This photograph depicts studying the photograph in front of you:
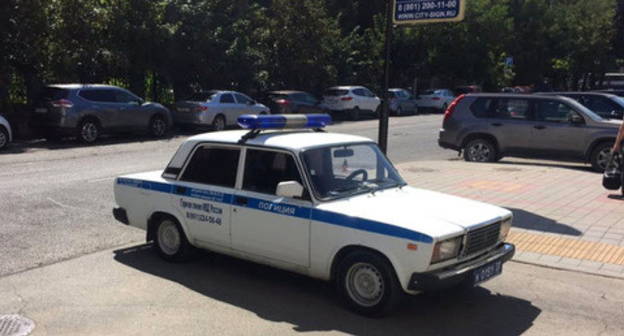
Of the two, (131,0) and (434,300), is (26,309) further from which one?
(131,0)

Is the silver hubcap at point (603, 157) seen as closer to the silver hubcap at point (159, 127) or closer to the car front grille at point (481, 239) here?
the car front grille at point (481, 239)

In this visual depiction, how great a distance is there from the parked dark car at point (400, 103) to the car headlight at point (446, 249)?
3104cm

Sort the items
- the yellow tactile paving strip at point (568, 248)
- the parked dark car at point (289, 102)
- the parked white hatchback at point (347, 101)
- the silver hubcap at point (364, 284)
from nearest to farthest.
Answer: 1. the silver hubcap at point (364, 284)
2. the yellow tactile paving strip at point (568, 248)
3. the parked dark car at point (289, 102)
4. the parked white hatchback at point (347, 101)

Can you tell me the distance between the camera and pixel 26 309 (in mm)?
5477

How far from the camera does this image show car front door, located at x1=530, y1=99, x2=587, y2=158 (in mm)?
14203

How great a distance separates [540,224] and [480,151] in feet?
22.5

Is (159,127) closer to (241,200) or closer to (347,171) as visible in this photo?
(241,200)

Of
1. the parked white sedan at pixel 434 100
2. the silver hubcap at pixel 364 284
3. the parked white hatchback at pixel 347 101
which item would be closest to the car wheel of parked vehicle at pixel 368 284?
the silver hubcap at pixel 364 284

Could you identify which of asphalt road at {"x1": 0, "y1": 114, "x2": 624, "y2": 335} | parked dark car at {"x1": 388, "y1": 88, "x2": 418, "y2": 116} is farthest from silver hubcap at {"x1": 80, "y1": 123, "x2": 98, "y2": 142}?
parked dark car at {"x1": 388, "y1": 88, "x2": 418, "y2": 116}

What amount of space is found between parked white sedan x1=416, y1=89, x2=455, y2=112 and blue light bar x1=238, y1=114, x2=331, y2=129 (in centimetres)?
3475

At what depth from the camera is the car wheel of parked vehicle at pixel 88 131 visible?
61.4 feet

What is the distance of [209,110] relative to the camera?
2281 cm

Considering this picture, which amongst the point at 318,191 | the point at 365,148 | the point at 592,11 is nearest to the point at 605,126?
the point at 365,148

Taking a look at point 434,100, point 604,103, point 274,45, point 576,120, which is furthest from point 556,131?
point 434,100
